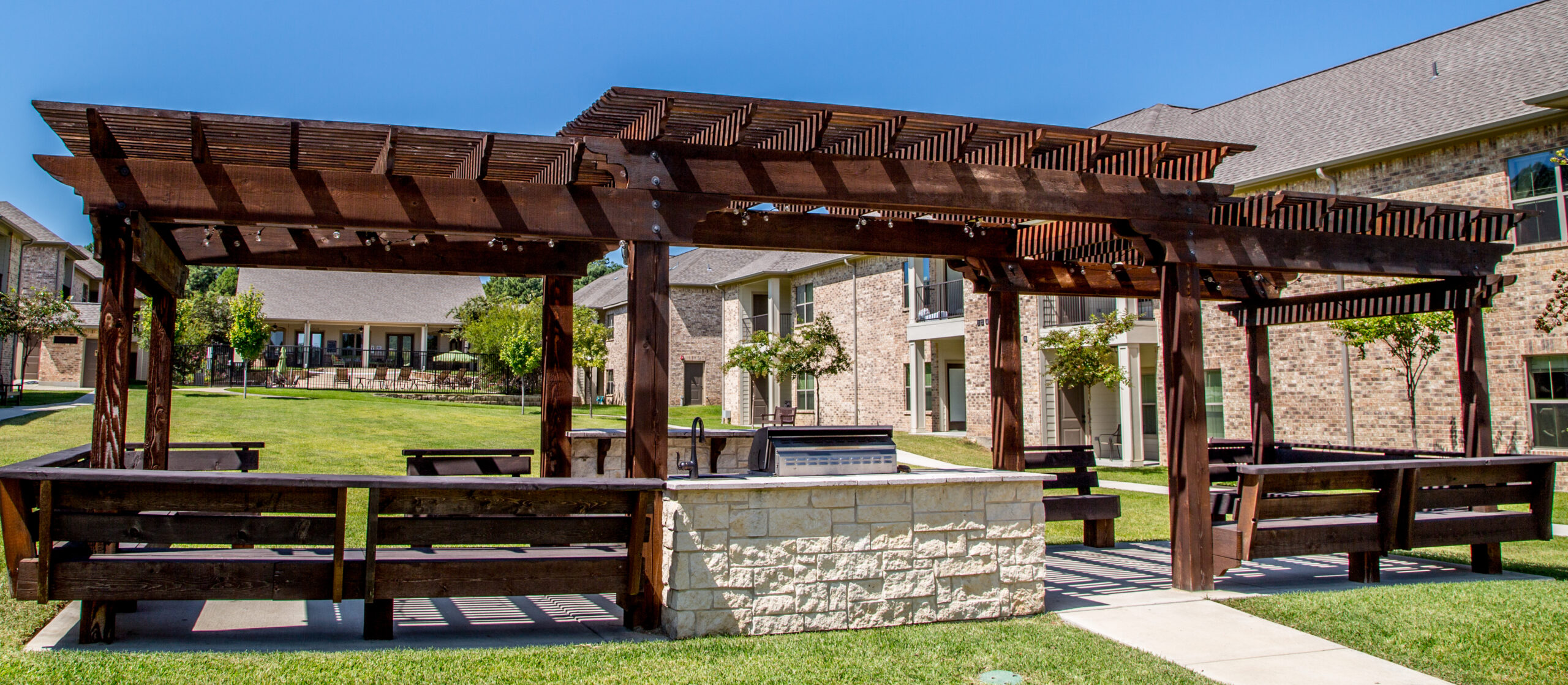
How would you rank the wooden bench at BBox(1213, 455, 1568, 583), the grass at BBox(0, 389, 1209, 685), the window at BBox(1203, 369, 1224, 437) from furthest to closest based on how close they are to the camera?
the window at BBox(1203, 369, 1224, 437), the wooden bench at BBox(1213, 455, 1568, 583), the grass at BBox(0, 389, 1209, 685)

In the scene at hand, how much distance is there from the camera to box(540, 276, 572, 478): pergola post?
8.97 metres

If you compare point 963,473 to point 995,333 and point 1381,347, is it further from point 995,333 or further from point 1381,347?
point 1381,347

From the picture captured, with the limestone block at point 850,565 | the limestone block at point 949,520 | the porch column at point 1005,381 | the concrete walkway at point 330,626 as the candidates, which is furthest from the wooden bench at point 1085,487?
the concrete walkway at point 330,626

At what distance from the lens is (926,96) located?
35.9 metres

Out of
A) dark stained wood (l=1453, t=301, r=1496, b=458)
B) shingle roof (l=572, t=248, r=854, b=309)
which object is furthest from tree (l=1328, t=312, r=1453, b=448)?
Result: shingle roof (l=572, t=248, r=854, b=309)

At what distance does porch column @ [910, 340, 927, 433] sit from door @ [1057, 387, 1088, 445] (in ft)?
13.3

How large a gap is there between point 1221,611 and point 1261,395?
5098mm

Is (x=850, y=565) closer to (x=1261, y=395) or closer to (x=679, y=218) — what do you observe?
(x=679, y=218)

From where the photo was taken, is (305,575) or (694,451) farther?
(694,451)

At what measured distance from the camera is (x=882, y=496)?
239 inches

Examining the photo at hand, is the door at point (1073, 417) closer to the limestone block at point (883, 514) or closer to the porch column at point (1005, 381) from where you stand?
the porch column at point (1005, 381)

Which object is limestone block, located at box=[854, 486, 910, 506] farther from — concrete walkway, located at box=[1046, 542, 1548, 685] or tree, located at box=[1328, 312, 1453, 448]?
tree, located at box=[1328, 312, 1453, 448]

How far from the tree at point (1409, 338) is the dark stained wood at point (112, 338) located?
16217mm

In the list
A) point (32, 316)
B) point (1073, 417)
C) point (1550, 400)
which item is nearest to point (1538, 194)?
point (1550, 400)
